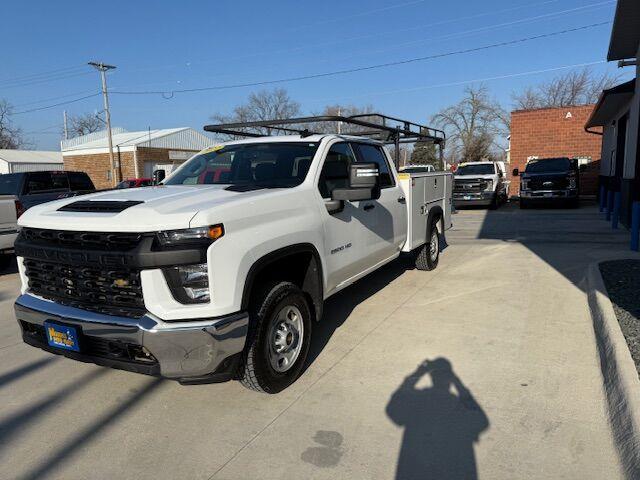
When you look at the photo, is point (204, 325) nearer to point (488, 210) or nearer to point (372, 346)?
point (372, 346)

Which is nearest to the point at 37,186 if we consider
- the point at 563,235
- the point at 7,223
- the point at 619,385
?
the point at 7,223

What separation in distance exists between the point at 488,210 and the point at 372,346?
16.2m

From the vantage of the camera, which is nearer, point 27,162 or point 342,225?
point 342,225

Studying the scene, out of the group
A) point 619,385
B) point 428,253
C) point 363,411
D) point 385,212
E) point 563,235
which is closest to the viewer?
point 619,385

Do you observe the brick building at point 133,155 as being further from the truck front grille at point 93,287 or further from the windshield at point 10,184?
the truck front grille at point 93,287

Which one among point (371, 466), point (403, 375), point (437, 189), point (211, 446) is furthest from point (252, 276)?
point (437, 189)

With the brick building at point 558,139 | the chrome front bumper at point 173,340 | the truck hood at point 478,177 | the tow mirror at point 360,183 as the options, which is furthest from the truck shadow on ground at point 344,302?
the brick building at point 558,139

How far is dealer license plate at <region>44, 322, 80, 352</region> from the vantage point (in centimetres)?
305

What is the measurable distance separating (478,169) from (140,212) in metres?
18.8

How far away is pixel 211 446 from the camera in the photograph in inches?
118

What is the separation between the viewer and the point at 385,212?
5445 mm

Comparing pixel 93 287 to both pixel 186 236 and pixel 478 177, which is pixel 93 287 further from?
pixel 478 177

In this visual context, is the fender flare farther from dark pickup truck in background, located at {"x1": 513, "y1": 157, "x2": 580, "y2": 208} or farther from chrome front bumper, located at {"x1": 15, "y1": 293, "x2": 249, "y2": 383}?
dark pickup truck in background, located at {"x1": 513, "y1": 157, "x2": 580, "y2": 208}

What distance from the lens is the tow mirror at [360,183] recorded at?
3924mm
